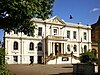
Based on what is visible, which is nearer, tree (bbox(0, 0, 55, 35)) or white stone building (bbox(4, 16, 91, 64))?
tree (bbox(0, 0, 55, 35))

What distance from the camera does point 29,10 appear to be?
15.8m

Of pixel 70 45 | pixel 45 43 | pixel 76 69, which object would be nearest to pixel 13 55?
pixel 45 43

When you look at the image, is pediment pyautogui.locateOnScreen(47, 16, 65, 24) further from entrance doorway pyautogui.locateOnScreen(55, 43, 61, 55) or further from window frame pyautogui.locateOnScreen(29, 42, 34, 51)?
window frame pyautogui.locateOnScreen(29, 42, 34, 51)

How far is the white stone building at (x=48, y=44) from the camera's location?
46812 millimetres

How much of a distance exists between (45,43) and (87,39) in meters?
13.8

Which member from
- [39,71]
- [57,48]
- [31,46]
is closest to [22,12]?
[39,71]

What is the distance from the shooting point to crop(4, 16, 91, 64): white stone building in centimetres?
4681

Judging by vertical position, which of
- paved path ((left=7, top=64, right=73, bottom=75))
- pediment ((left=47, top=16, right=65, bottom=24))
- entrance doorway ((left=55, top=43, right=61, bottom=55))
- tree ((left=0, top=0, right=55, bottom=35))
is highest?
pediment ((left=47, top=16, right=65, bottom=24))

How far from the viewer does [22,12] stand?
15984 millimetres

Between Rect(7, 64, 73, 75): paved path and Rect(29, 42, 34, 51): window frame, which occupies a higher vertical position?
Rect(29, 42, 34, 51): window frame

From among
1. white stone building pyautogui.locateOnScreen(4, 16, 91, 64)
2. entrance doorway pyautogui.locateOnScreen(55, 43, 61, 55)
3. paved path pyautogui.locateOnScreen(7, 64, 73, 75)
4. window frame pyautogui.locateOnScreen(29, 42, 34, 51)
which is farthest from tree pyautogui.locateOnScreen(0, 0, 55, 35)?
entrance doorway pyautogui.locateOnScreen(55, 43, 61, 55)

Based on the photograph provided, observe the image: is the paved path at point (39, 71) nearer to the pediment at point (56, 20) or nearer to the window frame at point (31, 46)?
the window frame at point (31, 46)

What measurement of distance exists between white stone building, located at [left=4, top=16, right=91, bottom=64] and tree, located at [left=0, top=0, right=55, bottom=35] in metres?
25.5

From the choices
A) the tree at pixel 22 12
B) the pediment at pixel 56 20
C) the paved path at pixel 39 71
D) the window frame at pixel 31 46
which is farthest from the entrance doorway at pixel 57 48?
the tree at pixel 22 12
